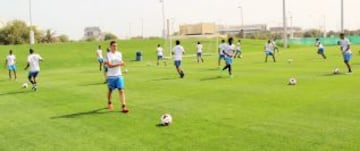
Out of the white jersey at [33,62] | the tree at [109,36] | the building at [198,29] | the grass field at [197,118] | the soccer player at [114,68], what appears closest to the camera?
the grass field at [197,118]

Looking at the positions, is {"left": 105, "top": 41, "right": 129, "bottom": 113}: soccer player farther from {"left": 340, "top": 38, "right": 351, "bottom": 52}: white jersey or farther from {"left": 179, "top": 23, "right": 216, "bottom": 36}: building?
{"left": 179, "top": 23, "right": 216, "bottom": 36}: building

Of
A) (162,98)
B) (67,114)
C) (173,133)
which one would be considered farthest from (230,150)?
(162,98)

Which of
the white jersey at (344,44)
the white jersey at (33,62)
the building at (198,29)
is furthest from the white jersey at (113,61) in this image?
the building at (198,29)

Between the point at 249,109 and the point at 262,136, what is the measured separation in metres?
3.54

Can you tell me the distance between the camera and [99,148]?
368 inches

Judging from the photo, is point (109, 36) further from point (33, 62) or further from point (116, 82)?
point (116, 82)

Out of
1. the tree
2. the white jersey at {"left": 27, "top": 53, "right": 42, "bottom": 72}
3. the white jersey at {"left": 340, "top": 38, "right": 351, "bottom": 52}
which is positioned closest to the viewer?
the white jersey at {"left": 27, "top": 53, "right": 42, "bottom": 72}

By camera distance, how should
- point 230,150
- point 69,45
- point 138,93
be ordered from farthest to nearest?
point 69,45, point 138,93, point 230,150

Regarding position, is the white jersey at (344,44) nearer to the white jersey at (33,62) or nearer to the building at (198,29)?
the white jersey at (33,62)

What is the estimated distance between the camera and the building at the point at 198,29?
75438mm

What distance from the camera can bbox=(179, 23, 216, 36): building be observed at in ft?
247

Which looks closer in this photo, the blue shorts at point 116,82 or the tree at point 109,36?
the blue shorts at point 116,82

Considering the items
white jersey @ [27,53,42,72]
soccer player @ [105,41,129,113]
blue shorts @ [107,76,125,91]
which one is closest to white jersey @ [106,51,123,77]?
soccer player @ [105,41,129,113]

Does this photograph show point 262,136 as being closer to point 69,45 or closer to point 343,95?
point 343,95
